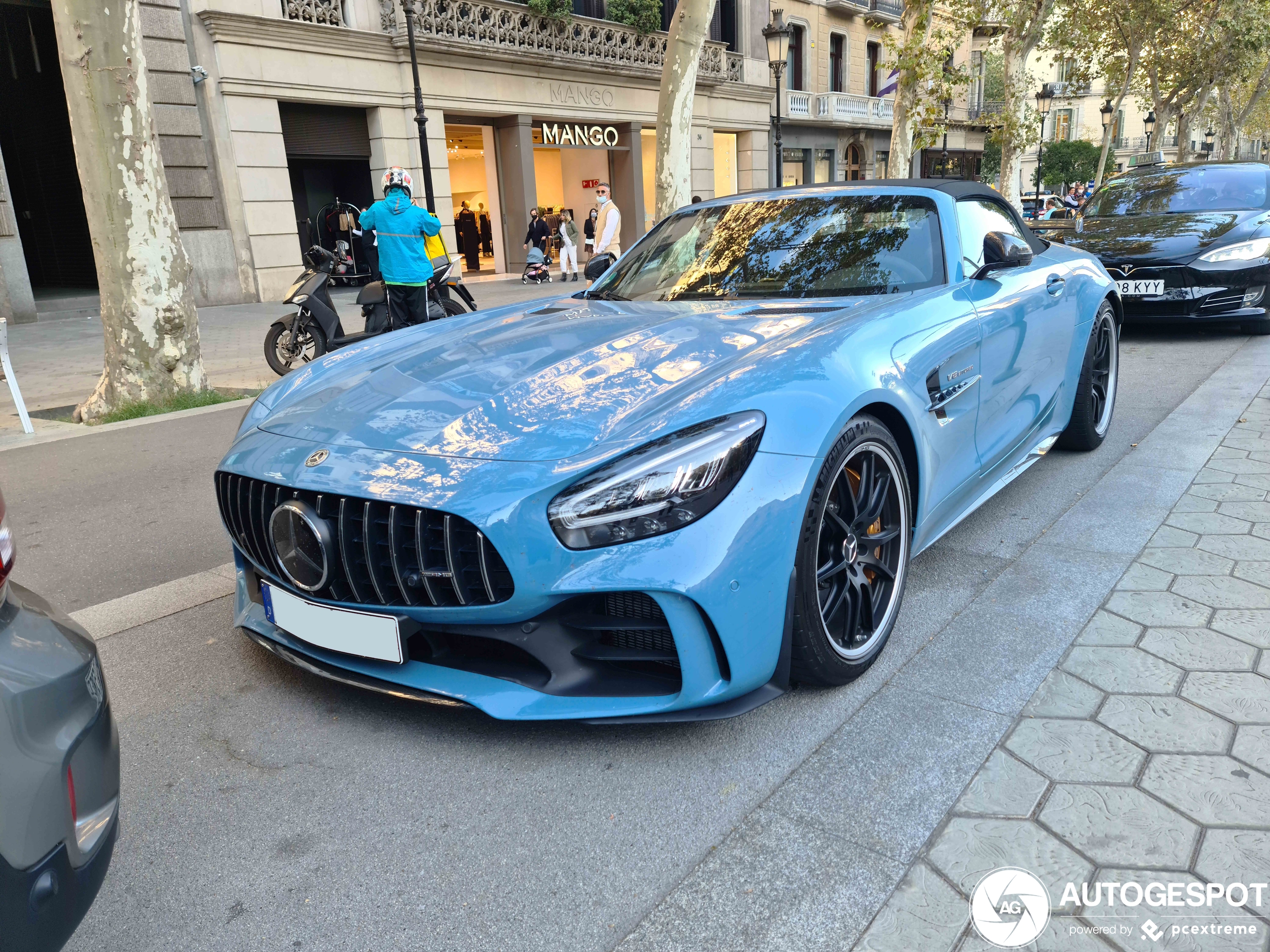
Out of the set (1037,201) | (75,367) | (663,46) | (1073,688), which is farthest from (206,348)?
(1037,201)

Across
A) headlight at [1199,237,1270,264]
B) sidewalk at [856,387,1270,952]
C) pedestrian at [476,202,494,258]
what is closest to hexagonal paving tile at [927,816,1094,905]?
sidewalk at [856,387,1270,952]

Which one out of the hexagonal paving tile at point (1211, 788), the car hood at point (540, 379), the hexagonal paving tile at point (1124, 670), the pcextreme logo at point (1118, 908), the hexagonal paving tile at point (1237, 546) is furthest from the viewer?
the hexagonal paving tile at point (1237, 546)

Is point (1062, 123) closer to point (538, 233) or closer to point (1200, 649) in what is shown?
point (538, 233)

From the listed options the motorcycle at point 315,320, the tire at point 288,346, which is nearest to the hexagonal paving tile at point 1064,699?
the motorcycle at point 315,320

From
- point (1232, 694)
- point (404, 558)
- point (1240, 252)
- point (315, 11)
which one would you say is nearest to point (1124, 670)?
point (1232, 694)

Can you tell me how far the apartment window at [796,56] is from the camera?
30.9 meters

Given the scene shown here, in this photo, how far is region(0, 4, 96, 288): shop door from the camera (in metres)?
16.4

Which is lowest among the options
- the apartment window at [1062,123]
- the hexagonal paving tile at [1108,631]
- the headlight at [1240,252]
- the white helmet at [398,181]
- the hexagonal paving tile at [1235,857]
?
the hexagonal paving tile at [1235,857]

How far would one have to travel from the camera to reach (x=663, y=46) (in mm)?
24062

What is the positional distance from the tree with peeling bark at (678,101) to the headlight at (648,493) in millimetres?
10154

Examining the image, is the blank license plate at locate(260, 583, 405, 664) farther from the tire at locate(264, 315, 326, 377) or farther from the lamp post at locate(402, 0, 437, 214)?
the lamp post at locate(402, 0, 437, 214)

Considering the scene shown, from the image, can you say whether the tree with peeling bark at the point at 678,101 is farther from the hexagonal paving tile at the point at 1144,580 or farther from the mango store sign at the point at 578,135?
the mango store sign at the point at 578,135

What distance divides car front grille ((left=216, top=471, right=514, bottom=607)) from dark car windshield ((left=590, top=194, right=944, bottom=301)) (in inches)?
65.5

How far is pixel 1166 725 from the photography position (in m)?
2.25
